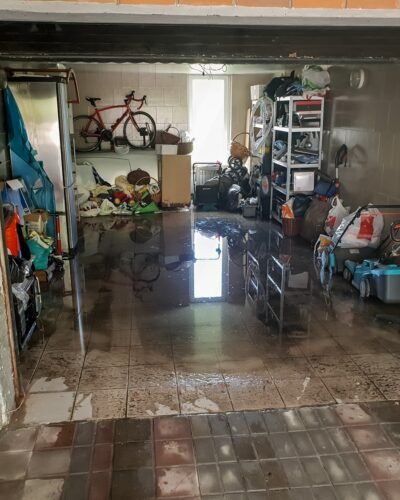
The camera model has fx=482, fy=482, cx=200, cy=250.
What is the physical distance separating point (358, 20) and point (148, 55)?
127cm

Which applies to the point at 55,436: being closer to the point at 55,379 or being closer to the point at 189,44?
the point at 55,379

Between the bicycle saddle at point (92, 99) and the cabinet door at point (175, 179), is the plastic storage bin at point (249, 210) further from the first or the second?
the bicycle saddle at point (92, 99)

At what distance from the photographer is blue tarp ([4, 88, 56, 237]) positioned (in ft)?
15.8

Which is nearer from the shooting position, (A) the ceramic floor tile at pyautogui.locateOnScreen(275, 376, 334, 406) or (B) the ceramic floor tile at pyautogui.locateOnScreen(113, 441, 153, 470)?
(B) the ceramic floor tile at pyautogui.locateOnScreen(113, 441, 153, 470)

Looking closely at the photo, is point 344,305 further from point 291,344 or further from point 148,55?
point 148,55

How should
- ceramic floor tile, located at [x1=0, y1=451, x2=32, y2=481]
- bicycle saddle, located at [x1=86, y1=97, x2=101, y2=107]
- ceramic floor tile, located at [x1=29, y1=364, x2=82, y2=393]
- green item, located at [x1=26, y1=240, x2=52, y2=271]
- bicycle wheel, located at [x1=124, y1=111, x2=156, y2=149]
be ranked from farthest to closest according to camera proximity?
bicycle wheel, located at [x1=124, y1=111, x2=156, y2=149] < bicycle saddle, located at [x1=86, y1=97, x2=101, y2=107] < green item, located at [x1=26, y1=240, x2=52, y2=271] < ceramic floor tile, located at [x1=29, y1=364, x2=82, y2=393] < ceramic floor tile, located at [x1=0, y1=451, x2=32, y2=481]

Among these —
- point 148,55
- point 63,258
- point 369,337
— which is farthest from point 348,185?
point 148,55

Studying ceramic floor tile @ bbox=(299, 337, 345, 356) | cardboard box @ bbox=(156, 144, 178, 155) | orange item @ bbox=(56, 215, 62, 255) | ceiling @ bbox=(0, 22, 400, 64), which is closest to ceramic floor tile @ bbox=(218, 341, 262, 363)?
ceramic floor tile @ bbox=(299, 337, 345, 356)

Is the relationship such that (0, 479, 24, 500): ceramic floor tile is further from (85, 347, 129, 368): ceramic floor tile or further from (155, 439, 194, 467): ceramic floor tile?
(85, 347, 129, 368): ceramic floor tile

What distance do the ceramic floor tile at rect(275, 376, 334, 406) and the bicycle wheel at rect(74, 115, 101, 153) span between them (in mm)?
7098

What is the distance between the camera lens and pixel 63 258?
5.71m

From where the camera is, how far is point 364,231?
494 cm

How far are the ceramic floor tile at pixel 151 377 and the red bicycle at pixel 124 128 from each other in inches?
258

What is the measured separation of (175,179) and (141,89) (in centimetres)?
204
